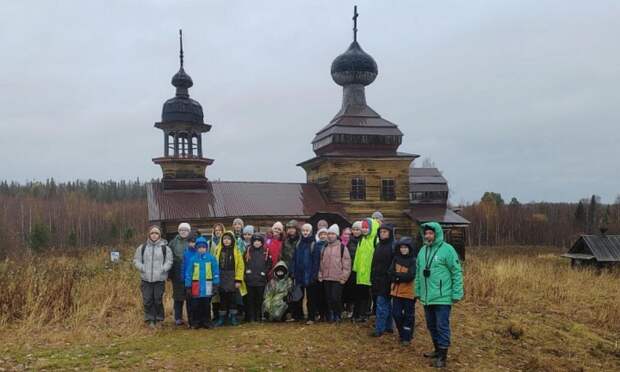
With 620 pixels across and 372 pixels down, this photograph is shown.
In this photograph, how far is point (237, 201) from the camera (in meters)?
21.2

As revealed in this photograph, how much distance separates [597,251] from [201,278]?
21.6 metres

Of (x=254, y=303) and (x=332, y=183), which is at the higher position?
(x=332, y=183)

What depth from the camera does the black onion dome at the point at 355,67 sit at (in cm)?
2566

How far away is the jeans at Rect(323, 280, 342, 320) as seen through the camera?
7.38 meters

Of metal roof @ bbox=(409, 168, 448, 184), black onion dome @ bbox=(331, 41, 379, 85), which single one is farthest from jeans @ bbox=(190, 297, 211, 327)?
black onion dome @ bbox=(331, 41, 379, 85)

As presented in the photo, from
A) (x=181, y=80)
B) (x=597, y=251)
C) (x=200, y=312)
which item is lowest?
(x=597, y=251)

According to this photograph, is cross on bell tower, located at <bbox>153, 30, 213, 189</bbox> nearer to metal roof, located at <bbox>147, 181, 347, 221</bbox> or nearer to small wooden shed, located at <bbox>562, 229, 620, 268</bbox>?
metal roof, located at <bbox>147, 181, 347, 221</bbox>

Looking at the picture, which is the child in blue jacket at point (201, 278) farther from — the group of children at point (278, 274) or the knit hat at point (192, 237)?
the knit hat at point (192, 237)

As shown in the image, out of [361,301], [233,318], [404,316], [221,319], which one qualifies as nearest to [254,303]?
[233,318]

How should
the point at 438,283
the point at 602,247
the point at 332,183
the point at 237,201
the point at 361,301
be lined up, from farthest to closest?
the point at 332,183 → the point at 602,247 → the point at 237,201 → the point at 361,301 → the point at 438,283

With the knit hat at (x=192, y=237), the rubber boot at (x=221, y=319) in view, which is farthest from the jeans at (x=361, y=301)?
the knit hat at (x=192, y=237)

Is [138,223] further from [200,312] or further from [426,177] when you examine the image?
[200,312]

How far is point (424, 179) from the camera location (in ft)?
84.6

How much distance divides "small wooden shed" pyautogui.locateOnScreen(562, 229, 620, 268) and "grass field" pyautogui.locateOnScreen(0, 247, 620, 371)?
473 inches
